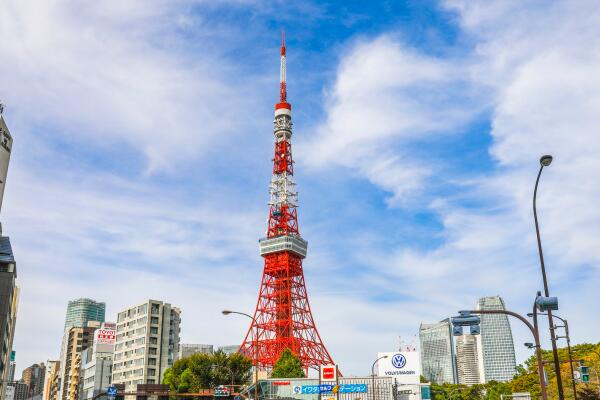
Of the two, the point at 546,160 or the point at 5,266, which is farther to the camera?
the point at 5,266

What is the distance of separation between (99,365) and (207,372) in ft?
149

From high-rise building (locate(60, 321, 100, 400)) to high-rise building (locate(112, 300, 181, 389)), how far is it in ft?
130

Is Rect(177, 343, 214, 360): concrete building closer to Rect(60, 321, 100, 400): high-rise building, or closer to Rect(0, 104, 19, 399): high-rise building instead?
Rect(60, 321, 100, 400): high-rise building

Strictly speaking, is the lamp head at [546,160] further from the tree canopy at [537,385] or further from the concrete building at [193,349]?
the concrete building at [193,349]

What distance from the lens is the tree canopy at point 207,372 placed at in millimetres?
71938

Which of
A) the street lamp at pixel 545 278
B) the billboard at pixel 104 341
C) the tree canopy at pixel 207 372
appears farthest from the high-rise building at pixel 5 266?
the street lamp at pixel 545 278

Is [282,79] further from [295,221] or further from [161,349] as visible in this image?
[161,349]

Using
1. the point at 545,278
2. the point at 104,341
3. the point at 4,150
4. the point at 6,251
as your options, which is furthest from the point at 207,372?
the point at 545,278

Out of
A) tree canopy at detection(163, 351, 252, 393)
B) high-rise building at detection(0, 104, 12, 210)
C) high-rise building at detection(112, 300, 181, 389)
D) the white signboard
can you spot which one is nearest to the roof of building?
high-rise building at detection(0, 104, 12, 210)

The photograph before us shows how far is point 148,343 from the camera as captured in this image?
98750 mm

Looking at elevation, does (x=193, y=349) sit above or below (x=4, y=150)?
below

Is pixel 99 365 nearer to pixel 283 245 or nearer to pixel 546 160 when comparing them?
pixel 283 245

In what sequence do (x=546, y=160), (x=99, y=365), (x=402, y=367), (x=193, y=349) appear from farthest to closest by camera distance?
(x=193, y=349)
(x=99, y=365)
(x=402, y=367)
(x=546, y=160)

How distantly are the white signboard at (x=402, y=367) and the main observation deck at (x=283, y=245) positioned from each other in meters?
34.4
